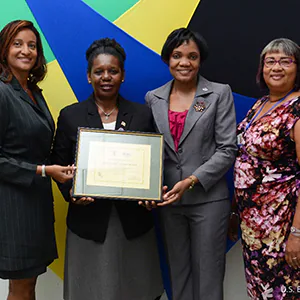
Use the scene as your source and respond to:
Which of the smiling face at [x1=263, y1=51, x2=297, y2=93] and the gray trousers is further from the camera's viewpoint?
the gray trousers

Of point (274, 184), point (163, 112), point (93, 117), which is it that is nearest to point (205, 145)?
point (163, 112)

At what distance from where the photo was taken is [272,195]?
1.95 metres

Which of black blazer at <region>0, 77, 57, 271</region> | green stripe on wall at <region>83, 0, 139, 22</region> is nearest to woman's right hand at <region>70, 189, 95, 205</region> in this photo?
black blazer at <region>0, 77, 57, 271</region>

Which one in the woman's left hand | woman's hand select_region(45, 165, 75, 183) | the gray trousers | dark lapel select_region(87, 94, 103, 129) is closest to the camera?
the woman's left hand

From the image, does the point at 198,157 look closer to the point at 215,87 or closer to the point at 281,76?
the point at 215,87

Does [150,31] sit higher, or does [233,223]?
[150,31]

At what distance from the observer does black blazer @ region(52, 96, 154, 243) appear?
2053 mm

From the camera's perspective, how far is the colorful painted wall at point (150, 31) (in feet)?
8.52

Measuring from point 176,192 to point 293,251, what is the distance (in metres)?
0.65

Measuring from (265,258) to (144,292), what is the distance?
2.30 feet

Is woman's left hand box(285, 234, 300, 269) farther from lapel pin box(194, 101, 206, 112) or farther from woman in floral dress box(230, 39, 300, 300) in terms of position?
lapel pin box(194, 101, 206, 112)

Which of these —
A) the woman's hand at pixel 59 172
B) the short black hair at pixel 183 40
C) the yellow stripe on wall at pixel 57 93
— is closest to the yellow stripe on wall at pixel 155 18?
the short black hair at pixel 183 40

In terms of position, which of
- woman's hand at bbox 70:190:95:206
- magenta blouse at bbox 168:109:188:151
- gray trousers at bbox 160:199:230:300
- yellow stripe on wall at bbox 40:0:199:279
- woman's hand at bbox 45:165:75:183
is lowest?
gray trousers at bbox 160:199:230:300

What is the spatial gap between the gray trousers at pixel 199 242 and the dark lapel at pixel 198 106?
436 millimetres
